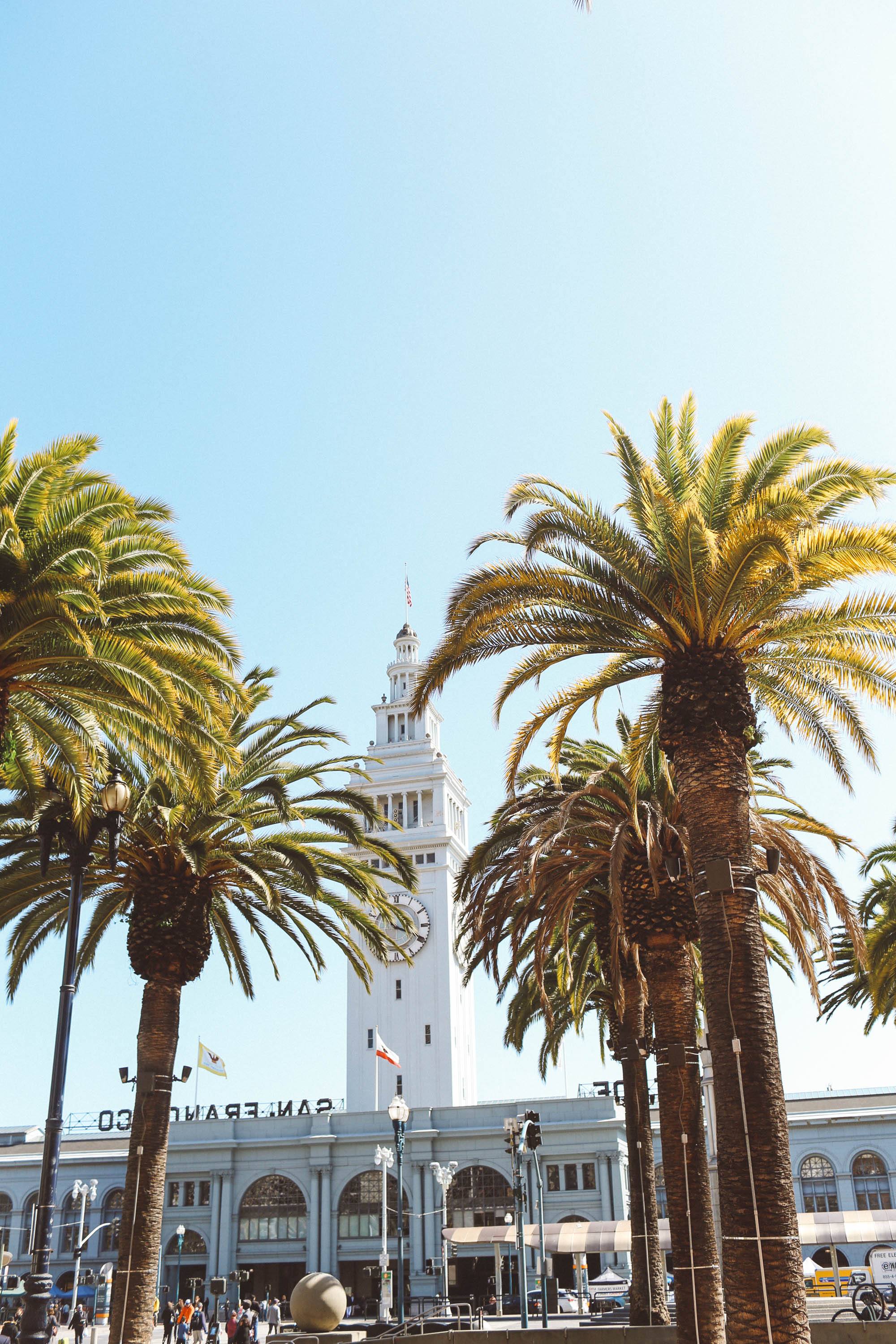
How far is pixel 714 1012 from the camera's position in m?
13.8

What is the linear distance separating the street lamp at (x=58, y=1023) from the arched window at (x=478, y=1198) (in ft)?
165

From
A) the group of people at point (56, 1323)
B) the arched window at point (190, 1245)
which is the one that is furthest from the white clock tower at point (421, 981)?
the group of people at point (56, 1323)

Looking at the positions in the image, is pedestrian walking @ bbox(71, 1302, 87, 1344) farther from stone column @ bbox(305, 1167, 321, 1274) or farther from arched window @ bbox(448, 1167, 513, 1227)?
arched window @ bbox(448, 1167, 513, 1227)

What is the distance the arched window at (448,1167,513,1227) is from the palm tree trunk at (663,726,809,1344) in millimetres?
51744

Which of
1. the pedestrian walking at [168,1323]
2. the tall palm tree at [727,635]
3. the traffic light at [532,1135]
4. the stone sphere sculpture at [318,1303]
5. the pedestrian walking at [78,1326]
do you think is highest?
the tall palm tree at [727,635]

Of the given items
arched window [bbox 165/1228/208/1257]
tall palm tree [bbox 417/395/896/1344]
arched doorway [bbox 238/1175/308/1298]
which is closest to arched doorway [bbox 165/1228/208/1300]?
arched window [bbox 165/1228/208/1257]

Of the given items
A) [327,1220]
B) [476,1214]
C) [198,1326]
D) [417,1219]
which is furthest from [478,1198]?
[198,1326]

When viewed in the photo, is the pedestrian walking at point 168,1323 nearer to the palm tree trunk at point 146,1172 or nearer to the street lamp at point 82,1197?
the street lamp at point 82,1197

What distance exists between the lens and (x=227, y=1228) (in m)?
63.5

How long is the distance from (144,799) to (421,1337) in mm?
11919

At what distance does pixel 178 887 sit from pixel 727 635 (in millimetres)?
11313

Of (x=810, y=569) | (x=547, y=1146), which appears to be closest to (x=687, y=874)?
(x=810, y=569)

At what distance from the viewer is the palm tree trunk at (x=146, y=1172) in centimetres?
1944

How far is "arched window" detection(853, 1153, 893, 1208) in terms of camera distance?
200 ft
